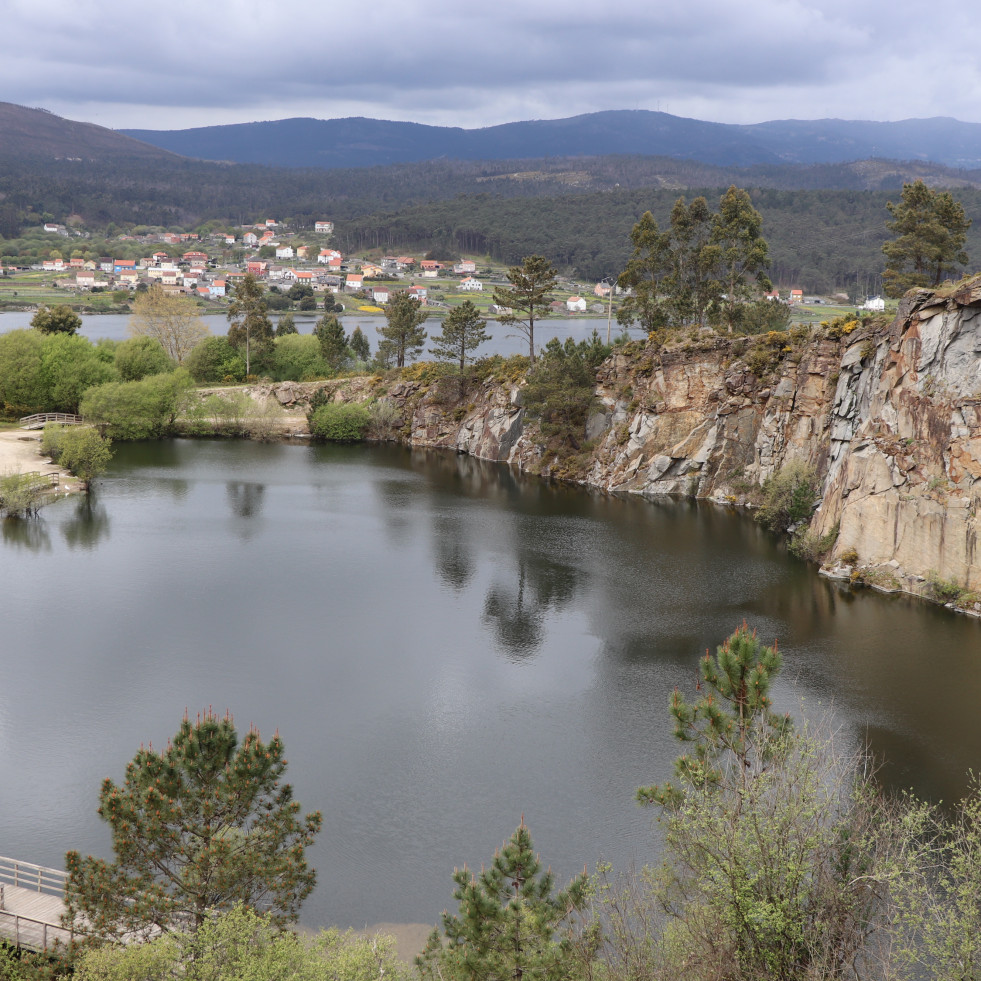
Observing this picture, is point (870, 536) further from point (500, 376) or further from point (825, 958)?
point (500, 376)

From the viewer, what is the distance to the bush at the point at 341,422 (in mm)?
70688

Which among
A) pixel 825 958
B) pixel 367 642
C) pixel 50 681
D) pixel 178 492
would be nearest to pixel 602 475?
pixel 178 492

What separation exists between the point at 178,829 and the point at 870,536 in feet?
103

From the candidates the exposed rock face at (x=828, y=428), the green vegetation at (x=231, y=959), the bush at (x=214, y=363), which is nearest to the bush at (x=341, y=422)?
the exposed rock face at (x=828, y=428)

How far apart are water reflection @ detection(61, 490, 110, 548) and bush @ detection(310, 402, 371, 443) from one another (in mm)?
22700

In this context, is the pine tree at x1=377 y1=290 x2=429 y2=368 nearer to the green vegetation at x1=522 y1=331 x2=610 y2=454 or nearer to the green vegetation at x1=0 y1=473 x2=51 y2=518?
the green vegetation at x1=522 y1=331 x2=610 y2=454

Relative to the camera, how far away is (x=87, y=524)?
4528 cm

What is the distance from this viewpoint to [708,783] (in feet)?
51.1

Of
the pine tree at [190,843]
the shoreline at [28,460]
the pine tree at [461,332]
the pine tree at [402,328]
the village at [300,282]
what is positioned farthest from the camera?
the village at [300,282]

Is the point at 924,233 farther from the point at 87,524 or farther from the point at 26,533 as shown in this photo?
the point at 26,533

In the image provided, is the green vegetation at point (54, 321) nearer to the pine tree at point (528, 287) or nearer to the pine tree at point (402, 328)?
the pine tree at point (402, 328)

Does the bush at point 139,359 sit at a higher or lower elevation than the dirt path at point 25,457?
higher

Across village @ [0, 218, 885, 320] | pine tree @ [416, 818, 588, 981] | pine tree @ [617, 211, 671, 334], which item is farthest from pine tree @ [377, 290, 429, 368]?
pine tree @ [416, 818, 588, 981]

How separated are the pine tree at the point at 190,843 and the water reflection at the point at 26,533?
2991cm
